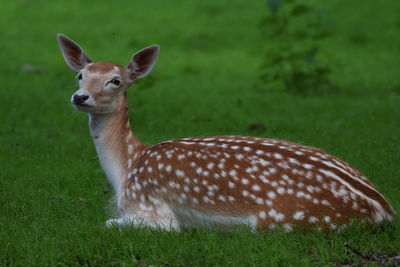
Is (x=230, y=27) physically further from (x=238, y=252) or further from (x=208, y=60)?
(x=238, y=252)

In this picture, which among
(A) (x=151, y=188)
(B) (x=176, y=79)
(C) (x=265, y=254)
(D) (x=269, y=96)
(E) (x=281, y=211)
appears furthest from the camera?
(B) (x=176, y=79)

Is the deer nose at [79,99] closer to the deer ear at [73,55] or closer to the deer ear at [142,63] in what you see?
the deer ear at [142,63]

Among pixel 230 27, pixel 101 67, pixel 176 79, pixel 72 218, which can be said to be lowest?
pixel 230 27

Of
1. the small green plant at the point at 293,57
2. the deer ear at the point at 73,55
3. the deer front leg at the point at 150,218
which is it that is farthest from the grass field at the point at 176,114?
the deer ear at the point at 73,55

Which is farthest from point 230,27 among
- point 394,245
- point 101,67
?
point 394,245

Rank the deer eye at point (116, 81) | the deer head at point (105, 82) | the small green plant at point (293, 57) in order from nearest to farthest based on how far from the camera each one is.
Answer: the deer head at point (105, 82) → the deer eye at point (116, 81) → the small green plant at point (293, 57)

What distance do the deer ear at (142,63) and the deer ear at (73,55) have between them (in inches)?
20.2

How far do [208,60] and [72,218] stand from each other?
399 inches

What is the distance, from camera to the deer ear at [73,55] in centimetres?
599

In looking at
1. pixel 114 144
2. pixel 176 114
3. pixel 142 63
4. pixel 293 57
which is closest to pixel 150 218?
pixel 114 144

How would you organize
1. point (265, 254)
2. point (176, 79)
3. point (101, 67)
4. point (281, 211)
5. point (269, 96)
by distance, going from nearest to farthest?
point (265, 254) < point (281, 211) < point (101, 67) < point (269, 96) < point (176, 79)

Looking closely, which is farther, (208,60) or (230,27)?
(230,27)

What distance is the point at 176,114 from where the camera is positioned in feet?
33.2

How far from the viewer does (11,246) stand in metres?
4.77
